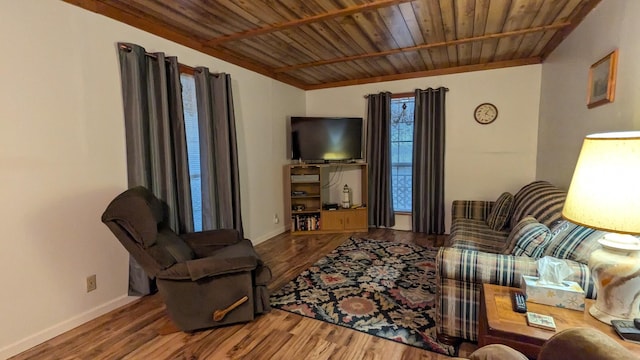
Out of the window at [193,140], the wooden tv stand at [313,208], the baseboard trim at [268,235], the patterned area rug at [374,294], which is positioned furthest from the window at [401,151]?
the window at [193,140]

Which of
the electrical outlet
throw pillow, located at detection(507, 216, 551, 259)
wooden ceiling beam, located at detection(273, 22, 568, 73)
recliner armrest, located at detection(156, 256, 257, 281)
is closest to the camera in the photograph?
throw pillow, located at detection(507, 216, 551, 259)

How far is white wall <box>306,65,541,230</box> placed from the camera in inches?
160

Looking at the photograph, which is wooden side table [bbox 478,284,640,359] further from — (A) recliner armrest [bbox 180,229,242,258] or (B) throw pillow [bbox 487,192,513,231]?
(A) recliner armrest [bbox 180,229,242,258]

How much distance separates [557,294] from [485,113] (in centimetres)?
342

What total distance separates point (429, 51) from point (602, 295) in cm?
305

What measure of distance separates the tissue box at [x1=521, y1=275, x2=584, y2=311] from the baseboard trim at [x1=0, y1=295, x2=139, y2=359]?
9.31 feet

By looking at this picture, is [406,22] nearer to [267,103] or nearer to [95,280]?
[267,103]

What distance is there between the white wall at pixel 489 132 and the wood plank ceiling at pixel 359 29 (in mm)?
222

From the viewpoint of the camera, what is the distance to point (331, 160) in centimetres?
477

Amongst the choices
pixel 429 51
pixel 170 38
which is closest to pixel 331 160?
pixel 429 51

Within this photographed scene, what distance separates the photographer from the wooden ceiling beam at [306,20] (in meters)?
2.40

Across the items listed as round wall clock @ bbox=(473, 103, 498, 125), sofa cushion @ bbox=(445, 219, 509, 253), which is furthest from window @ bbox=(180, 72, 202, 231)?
round wall clock @ bbox=(473, 103, 498, 125)

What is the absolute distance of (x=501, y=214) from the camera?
330 centimetres

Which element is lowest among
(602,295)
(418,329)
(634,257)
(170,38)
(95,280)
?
(418,329)
